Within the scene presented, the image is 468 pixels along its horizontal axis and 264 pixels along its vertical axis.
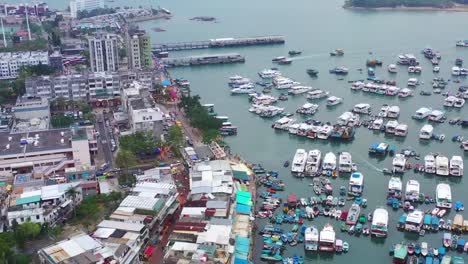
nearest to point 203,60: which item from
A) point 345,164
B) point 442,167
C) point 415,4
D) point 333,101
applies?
point 333,101

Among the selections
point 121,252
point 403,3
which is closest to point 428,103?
point 121,252

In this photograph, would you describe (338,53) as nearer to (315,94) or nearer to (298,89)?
(298,89)

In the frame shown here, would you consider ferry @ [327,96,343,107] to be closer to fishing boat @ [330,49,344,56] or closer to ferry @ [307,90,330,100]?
ferry @ [307,90,330,100]

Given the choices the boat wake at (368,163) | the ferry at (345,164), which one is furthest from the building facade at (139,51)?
the ferry at (345,164)

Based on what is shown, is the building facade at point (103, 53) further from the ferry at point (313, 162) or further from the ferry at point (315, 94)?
the ferry at point (313, 162)

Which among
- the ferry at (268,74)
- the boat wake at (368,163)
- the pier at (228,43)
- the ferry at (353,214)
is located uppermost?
the pier at (228,43)

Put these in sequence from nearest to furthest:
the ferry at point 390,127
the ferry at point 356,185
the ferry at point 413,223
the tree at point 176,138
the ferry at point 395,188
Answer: the ferry at point 413,223, the ferry at point 395,188, the ferry at point 356,185, the tree at point 176,138, the ferry at point 390,127

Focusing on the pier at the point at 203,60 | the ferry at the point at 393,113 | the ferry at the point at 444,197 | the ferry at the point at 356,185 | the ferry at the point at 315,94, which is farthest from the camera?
the pier at the point at 203,60

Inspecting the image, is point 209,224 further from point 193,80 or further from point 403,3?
point 403,3
